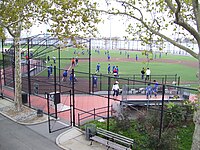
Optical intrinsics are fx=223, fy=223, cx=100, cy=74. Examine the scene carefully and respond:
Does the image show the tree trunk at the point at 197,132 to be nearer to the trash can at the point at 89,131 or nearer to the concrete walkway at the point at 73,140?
the concrete walkway at the point at 73,140

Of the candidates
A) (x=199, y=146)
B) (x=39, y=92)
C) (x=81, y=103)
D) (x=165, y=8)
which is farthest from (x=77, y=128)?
(x=39, y=92)

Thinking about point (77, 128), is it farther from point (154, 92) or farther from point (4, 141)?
point (154, 92)

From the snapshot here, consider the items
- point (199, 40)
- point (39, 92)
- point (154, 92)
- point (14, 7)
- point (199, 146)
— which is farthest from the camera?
point (39, 92)

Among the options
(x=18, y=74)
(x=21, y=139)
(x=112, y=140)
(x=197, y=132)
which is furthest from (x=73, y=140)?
(x=18, y=74)

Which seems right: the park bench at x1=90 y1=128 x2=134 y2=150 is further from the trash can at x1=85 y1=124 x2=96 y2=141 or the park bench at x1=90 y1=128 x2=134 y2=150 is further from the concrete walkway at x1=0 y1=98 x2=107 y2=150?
the concrete walkway at x1=0 y1=98 x2=107 y2=150

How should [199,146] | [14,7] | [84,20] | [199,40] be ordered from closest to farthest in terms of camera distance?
[199,40], [199,146], [84,20], [14,7]

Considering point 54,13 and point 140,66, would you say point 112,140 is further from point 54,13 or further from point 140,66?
point 140,66

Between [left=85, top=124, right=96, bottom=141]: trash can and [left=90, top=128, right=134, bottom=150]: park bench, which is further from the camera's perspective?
[left=85, top=124, right=96, bottom=141]: trash can

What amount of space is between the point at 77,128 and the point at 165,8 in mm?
7854

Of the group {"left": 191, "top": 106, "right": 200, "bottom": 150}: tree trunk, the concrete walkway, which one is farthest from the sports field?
{"left": 191, "top": 106, "right": 200, "bottom": 150}: tree trunk

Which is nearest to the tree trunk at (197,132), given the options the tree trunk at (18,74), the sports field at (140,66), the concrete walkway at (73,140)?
the concrete walkway at (73,140)

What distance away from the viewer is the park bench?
985 cm

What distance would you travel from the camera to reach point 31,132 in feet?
40.3

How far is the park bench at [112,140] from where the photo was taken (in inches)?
388
